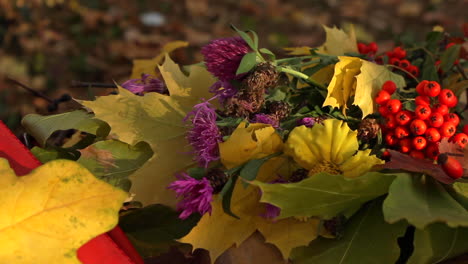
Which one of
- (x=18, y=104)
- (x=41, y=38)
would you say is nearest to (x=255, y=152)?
(x=18, y=104)

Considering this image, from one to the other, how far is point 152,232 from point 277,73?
10.7 inches

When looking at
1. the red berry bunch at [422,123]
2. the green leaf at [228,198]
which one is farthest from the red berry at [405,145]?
the green leaf at [228,198]

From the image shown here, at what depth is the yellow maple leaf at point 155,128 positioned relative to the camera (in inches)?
27.0

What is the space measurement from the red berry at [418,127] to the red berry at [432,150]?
0.02 metres

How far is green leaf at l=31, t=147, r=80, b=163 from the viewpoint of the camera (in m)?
0.74

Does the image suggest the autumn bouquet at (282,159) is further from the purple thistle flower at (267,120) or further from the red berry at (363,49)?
the red berry at (363,49)

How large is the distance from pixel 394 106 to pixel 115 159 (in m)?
0.35

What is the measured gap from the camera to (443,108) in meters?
0.68

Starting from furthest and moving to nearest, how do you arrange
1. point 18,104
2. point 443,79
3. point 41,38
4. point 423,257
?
point 41,38 → point 18,104 → point 443,79 → point 423,257

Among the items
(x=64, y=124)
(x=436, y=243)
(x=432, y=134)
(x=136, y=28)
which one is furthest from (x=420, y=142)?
(x=136, y=28)

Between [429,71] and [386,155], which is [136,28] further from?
[386,155]

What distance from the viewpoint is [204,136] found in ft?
2.12

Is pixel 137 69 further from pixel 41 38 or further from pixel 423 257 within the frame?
pixel 41 38

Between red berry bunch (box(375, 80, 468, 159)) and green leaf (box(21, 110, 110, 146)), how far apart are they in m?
0.36
